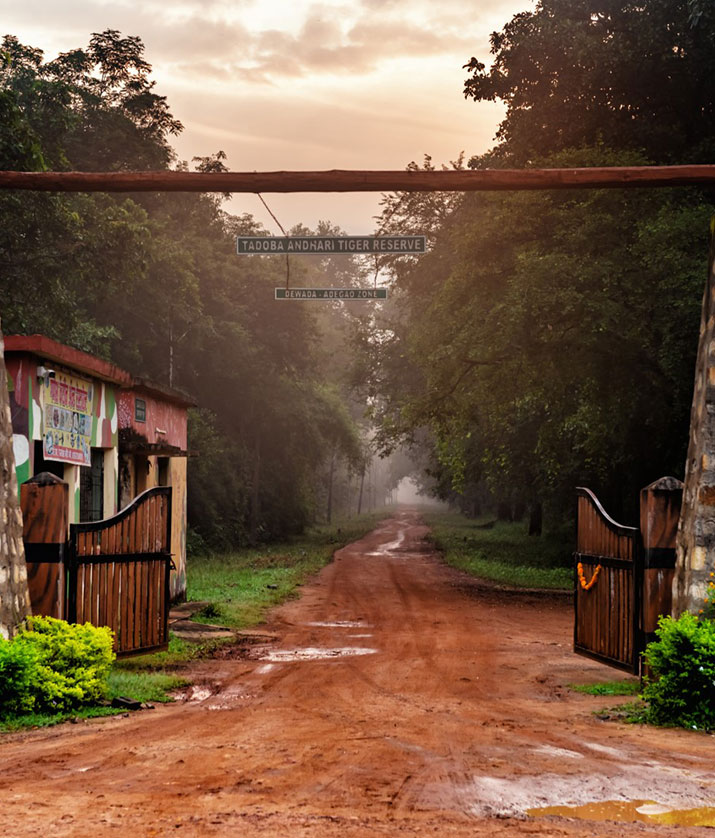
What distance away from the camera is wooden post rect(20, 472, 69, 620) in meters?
10.2

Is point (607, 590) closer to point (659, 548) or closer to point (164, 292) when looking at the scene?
point (659, 548)

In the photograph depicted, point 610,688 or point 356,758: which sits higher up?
point 356,758

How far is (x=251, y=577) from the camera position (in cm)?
2622

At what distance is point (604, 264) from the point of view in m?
19.3

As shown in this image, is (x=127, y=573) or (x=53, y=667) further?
(x=127, y=573)

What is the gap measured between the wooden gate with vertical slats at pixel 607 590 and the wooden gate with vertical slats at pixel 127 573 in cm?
500

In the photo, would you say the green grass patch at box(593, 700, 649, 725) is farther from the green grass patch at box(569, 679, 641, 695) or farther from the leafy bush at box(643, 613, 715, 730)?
the green grass patch at box(569, 679, 641, 695)

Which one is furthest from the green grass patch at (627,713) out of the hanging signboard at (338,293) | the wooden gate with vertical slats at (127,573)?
the hanging signboard at (338,293)

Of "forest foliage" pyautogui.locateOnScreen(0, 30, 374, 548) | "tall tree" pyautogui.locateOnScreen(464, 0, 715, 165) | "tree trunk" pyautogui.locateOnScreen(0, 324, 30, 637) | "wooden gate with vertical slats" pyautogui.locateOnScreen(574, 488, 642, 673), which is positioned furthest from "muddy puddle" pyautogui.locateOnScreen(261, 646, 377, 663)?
"tall tree" pyautogui.locateOnScreen(464, 0, 715, 165)

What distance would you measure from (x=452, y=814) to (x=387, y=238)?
6.70 meters

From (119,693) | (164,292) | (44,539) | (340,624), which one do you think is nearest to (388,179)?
(44,539)

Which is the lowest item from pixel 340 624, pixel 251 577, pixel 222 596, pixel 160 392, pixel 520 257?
pixel 251 577

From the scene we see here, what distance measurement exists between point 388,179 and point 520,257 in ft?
34.4

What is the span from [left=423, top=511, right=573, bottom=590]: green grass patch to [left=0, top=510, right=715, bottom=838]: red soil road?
47.3 feet
